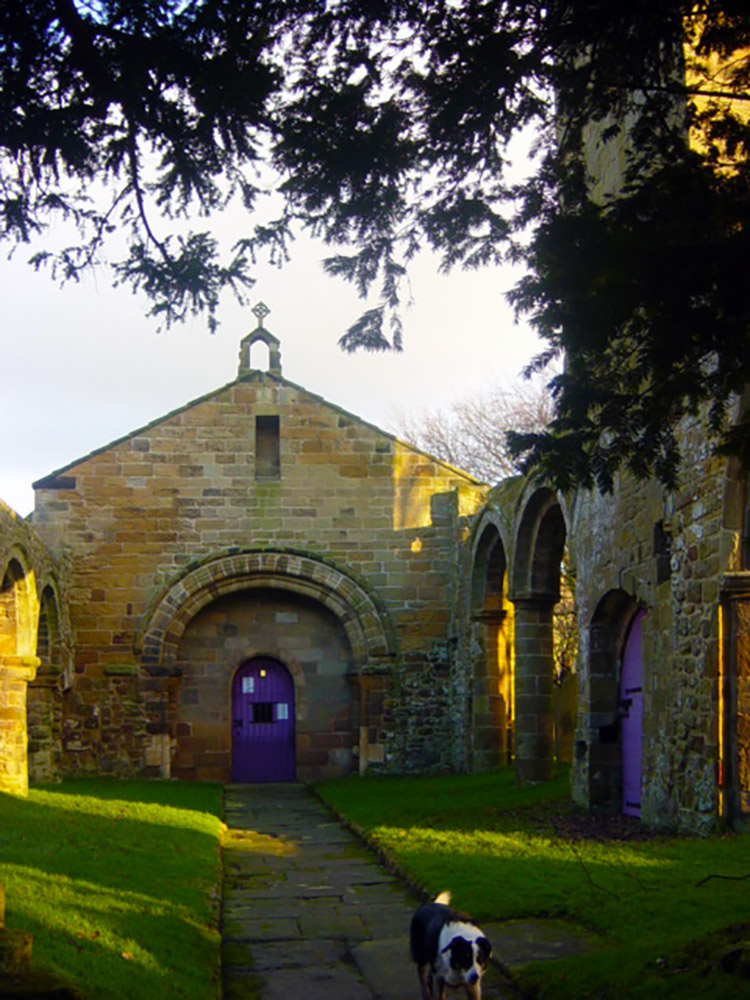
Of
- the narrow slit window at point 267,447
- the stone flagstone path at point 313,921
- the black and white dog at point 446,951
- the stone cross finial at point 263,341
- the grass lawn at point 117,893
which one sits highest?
the stone cross finial at point 263,341

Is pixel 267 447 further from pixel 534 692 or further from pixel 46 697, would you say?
pixel 534 692

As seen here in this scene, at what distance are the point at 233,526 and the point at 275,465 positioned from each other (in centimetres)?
123

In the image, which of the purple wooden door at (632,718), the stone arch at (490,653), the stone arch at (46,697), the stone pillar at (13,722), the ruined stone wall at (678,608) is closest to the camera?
the ruined stone wall at (678,608)

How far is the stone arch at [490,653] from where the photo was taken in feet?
59.5

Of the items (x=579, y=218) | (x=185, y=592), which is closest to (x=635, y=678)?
(x=579, y=218)

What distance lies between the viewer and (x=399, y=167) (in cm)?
580

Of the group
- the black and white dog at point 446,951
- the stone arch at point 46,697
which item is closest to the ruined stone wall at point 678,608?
the black and white dog at point 446,951

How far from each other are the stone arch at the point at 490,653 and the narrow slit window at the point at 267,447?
12.5ft

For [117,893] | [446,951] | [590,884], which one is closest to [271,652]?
[117,893]

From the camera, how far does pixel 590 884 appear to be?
308 inches

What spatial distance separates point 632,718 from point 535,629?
3388mm

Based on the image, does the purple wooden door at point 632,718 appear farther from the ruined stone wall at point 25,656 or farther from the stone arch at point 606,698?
the ruined stone wall at point 25,656

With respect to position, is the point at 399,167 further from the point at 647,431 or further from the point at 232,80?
the point at 647,431

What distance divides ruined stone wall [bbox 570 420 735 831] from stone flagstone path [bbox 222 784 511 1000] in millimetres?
2429
